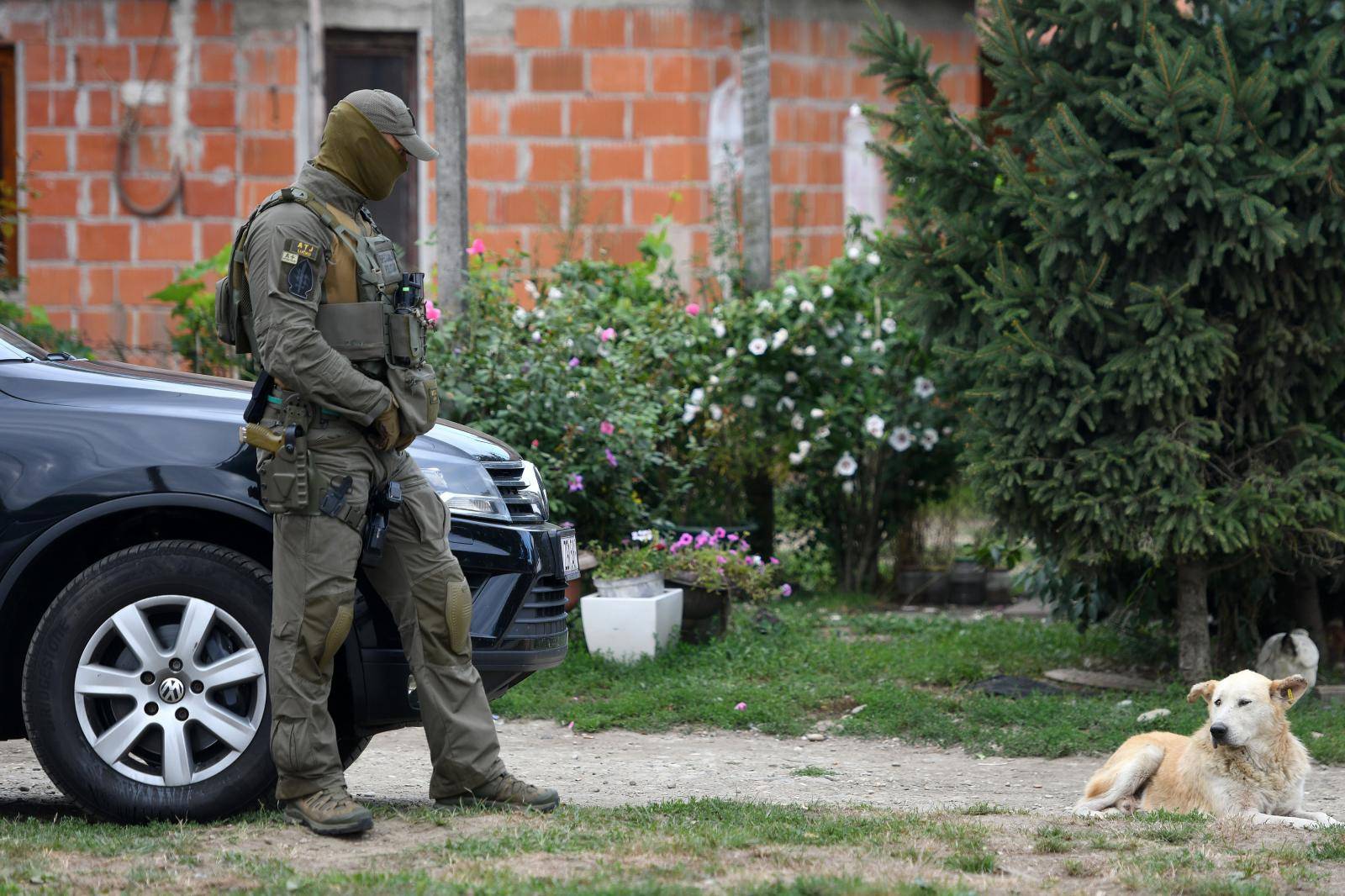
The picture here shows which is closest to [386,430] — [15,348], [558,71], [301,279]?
[301,279]

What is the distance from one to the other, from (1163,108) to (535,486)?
3.55 m

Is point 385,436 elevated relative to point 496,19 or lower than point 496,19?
lower

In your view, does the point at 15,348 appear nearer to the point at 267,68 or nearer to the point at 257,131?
the point at 257,131

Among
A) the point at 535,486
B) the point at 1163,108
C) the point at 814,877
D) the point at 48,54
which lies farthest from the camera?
the point at 48,54

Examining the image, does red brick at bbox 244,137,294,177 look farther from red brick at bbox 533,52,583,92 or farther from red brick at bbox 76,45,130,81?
red brick at bbox 533,52,583,92

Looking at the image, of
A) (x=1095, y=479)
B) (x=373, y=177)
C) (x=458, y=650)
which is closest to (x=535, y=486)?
(x=458, y=650)

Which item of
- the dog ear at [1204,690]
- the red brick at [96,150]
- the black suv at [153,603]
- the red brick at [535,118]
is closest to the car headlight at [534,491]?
the black suv at [153,603]

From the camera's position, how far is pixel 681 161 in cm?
1223

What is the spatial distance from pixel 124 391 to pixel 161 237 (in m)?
7.54

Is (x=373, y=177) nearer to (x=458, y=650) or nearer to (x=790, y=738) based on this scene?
(x=458, y=650)

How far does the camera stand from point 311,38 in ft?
39.3

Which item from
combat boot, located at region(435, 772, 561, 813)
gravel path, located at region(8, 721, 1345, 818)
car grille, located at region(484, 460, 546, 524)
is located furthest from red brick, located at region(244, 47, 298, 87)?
combat boot, located at region(435, 772, 561, 813)

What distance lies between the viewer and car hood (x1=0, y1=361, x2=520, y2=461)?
490cm

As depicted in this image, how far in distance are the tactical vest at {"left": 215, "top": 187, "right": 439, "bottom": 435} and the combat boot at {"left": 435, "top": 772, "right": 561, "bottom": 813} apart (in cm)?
115
